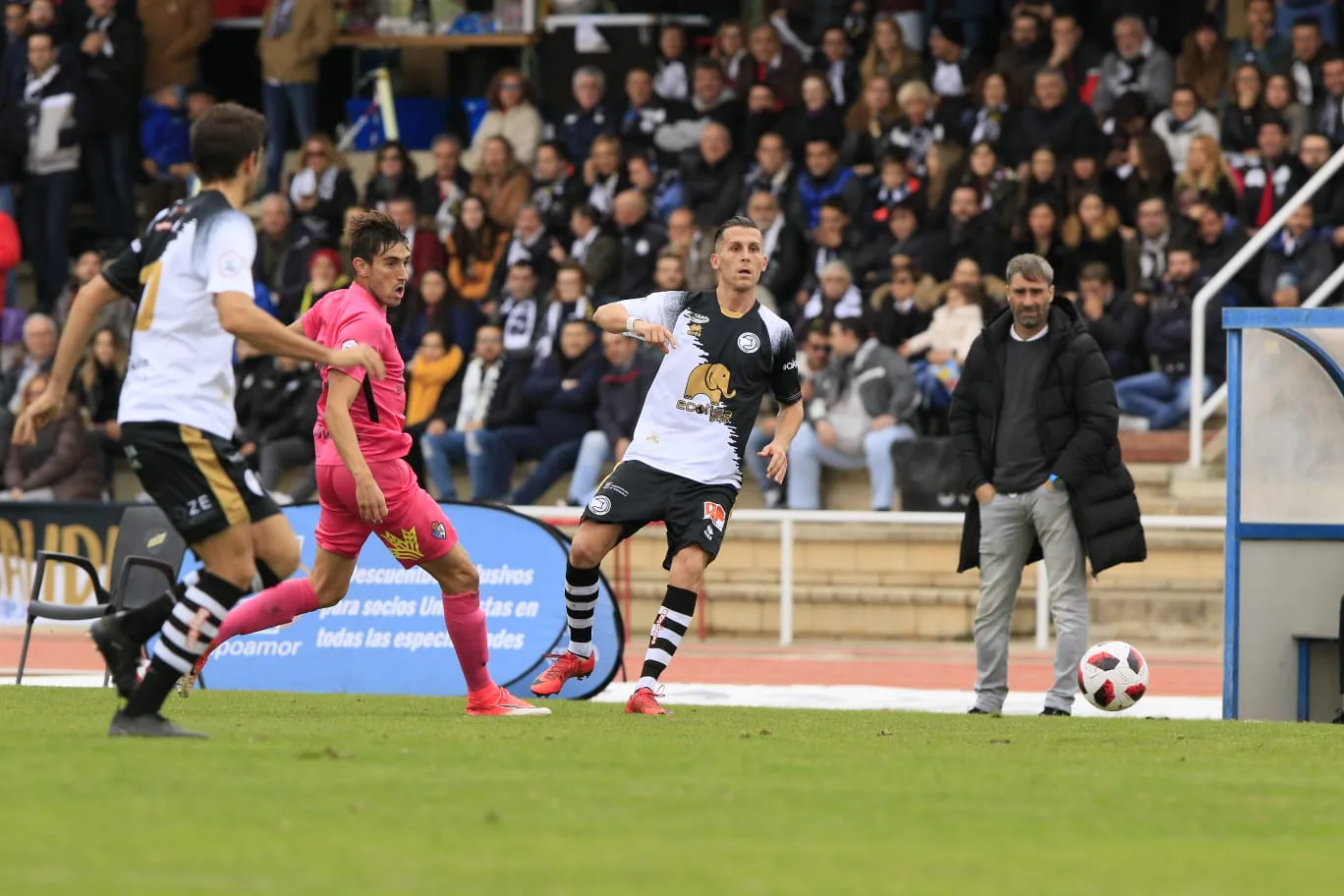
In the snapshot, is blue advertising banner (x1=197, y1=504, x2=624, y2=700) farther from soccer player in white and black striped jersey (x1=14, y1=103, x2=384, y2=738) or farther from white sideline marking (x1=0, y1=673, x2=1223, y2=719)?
soccer player in white and black striped jersey (x1=14, y1=103, x2=384, y2=738)

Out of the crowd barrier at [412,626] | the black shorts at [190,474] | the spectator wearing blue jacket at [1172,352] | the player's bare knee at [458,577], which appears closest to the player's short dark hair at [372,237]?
the player's bare knee at [458,577]

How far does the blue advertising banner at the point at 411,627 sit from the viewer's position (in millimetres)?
13086

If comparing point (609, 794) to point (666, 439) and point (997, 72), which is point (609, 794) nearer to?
point (666, 439)

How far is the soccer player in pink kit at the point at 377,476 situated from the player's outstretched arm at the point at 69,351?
5.19 ft

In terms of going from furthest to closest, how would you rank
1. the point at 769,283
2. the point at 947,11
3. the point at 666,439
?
the point at 947,11 → the point at 769,283 → the point at 666,439

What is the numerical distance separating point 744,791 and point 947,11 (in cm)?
1664

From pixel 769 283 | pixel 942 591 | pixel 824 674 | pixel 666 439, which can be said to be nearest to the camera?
pixel 666 439

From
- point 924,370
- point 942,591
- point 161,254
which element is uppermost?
point 161,254

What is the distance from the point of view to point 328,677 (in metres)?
13.3

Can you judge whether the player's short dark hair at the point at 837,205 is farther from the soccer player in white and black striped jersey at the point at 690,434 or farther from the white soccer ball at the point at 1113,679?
the soccer player in white and black striped jersey at the point at 690,434

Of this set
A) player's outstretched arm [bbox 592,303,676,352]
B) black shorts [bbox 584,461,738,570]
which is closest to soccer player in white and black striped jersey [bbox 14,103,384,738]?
player's outstretched arm [bbox 592,303,676,352]

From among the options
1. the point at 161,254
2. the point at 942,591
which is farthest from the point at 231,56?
the point at 161,254

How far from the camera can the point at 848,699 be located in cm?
1348

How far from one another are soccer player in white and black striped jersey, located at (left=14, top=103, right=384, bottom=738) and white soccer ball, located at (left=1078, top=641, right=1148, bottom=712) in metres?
4.92
